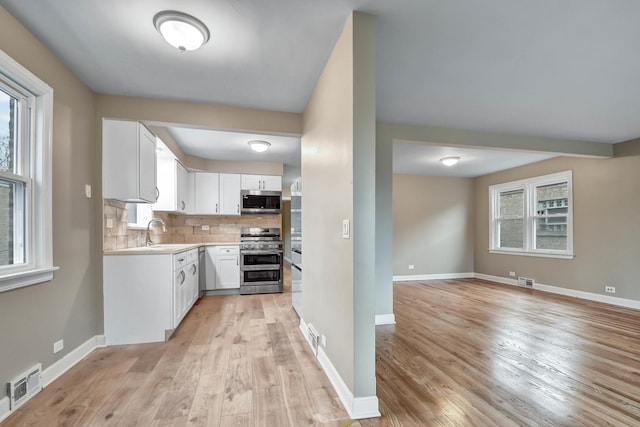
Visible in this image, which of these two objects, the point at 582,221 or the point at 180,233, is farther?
the point at 180,233

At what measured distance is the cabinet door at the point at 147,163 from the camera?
10.2 ft

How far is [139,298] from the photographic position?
2.98 meters

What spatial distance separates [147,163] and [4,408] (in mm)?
2264

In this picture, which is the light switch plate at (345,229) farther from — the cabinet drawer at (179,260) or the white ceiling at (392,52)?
the cabinet drawer at (179,260)

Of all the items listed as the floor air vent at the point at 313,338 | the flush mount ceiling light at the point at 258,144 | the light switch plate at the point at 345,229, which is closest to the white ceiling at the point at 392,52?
the flush mount ceiling light at the point at 258,144

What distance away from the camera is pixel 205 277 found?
16.6 ft

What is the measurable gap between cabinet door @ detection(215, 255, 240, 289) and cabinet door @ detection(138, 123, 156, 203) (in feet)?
6.54

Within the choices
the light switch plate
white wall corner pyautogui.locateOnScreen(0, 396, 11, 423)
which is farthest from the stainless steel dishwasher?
the light switch plate

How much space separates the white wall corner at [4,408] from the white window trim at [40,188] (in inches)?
27.0

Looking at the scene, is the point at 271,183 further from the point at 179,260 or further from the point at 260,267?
the point at 179,260

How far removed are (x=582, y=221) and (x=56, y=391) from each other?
706 centimetres

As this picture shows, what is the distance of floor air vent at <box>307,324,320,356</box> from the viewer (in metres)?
2.62

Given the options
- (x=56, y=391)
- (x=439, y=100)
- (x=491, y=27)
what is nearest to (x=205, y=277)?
(x=56, y=391)

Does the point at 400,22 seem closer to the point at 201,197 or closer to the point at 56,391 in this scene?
the point at 56,391
